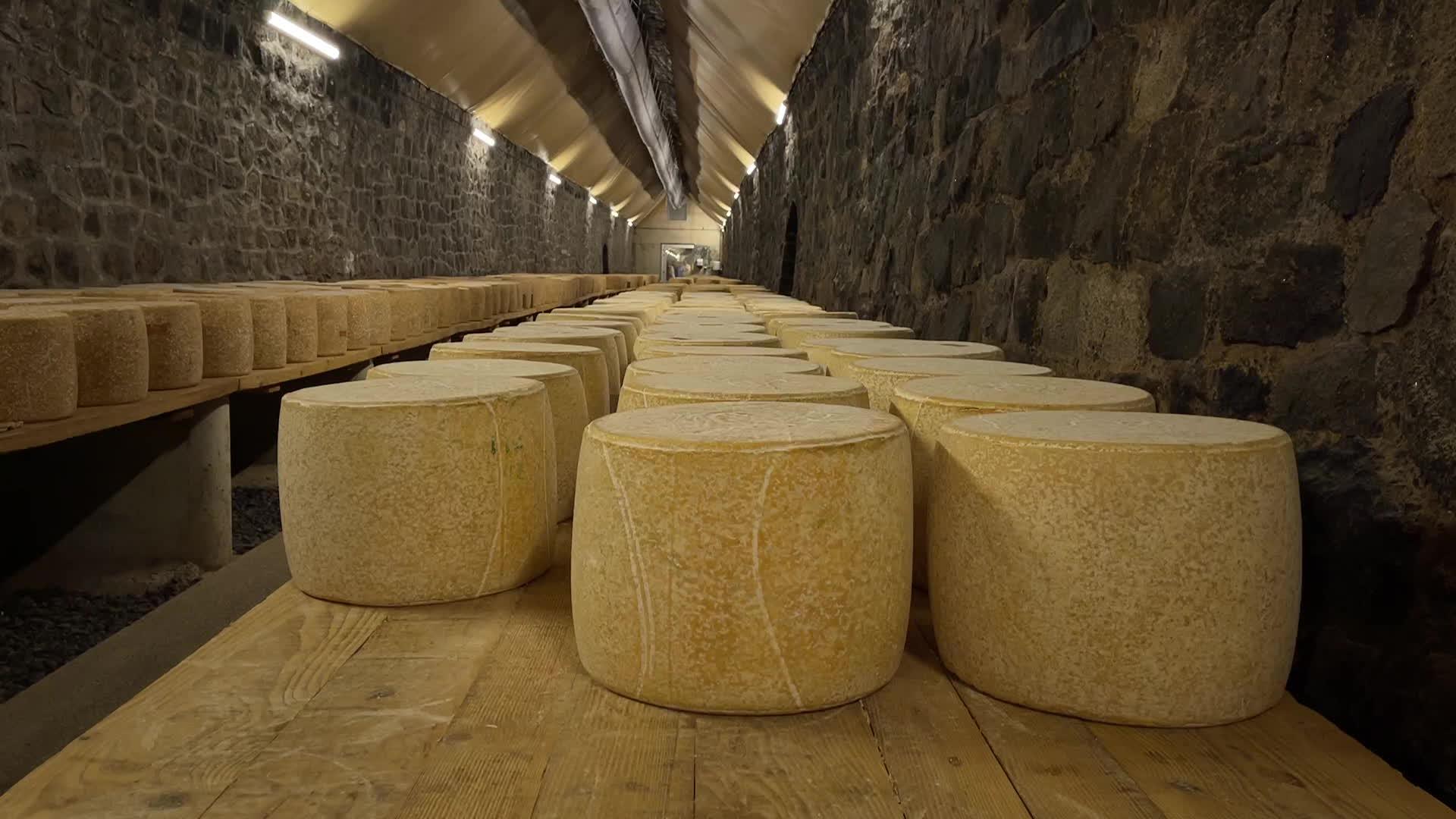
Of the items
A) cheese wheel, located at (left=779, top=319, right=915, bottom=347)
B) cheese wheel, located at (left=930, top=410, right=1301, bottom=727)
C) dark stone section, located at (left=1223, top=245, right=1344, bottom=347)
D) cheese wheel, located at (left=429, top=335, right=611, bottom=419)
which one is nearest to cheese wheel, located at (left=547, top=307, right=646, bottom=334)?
cheese wheel, located at (left=779, top=319, right=915, bottom=347)

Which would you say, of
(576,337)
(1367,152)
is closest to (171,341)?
(576,337)

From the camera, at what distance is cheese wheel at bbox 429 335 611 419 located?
2.05 m

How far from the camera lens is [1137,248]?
1.96m

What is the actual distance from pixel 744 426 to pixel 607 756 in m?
0.35

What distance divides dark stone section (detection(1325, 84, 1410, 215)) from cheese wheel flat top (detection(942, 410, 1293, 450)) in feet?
1.25

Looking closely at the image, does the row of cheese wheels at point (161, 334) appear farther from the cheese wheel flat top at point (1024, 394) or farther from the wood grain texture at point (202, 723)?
the cheese wheel flat top at point (1024, 394)

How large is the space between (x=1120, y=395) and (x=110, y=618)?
3414 millimetres

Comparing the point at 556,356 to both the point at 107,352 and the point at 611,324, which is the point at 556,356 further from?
the point at 611,324

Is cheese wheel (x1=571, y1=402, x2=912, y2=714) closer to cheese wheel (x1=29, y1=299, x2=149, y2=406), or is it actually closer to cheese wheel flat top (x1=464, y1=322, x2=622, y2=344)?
cheese wheel flat top (x1=464, y1=322, x2=622, y2=344)

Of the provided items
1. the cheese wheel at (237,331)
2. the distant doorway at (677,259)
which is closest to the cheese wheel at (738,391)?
the cheese wheel at (237,331)

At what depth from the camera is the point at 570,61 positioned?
497 inches

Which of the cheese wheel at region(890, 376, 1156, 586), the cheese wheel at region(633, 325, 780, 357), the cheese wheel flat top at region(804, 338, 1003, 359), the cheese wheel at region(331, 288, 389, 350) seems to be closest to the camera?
the cheese wheel at region(890, 376, 1156, 586)

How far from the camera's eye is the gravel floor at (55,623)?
3.06m

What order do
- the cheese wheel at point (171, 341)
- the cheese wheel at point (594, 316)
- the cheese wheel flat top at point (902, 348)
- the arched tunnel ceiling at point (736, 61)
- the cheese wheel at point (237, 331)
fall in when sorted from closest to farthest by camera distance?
the cheese wheel flat top at point (902, 348), the cheese wheel at point (171, 341), the cheese wheel at point (237, 331), the cheese wheel at point (594, 316), the arched tunnel ceiling at point (736, 61)
